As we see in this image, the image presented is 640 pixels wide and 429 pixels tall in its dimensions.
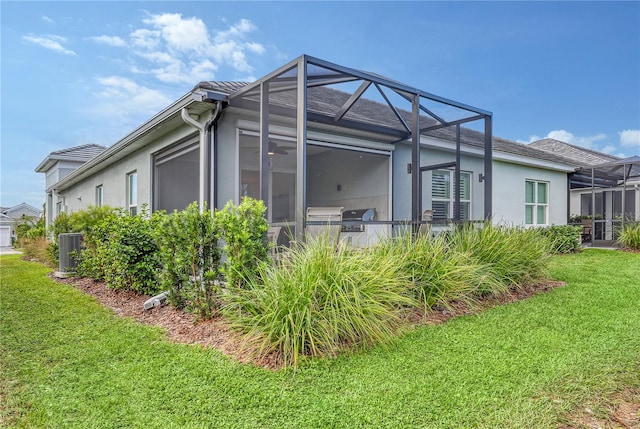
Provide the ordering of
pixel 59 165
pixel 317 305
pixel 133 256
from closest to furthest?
pixel 317 305 < pixel 133 256 < pixel 59 165

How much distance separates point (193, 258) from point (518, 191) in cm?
1085

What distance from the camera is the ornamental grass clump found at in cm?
283

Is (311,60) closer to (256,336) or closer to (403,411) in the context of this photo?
(256,336)

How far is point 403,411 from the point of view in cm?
209

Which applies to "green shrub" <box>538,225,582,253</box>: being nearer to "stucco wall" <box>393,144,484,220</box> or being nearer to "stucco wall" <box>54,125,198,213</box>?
"stucco wall" <box>393,144,484,220</box>

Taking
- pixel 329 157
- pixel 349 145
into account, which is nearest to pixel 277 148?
pixel 349 145

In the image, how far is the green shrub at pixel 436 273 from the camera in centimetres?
410

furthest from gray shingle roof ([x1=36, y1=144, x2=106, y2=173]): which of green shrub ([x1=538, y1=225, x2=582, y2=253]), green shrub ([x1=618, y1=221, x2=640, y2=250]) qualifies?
green shrub ([x1=618, y1=221, x2=640, y2=250])

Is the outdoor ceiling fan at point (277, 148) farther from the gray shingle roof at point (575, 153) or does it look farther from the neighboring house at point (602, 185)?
the gray shingle roof at point (575, 153)

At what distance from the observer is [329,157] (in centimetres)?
1011

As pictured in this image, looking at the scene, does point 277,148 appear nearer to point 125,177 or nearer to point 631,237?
point 125,177

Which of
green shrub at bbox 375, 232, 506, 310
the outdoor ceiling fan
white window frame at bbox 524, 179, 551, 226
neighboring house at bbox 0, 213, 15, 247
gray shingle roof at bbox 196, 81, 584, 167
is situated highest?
gray shingle roof at bbox 196, 81, 584, 167

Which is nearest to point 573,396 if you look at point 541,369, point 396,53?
point 541,369

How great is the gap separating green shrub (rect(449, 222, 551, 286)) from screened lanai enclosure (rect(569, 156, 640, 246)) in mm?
8703
